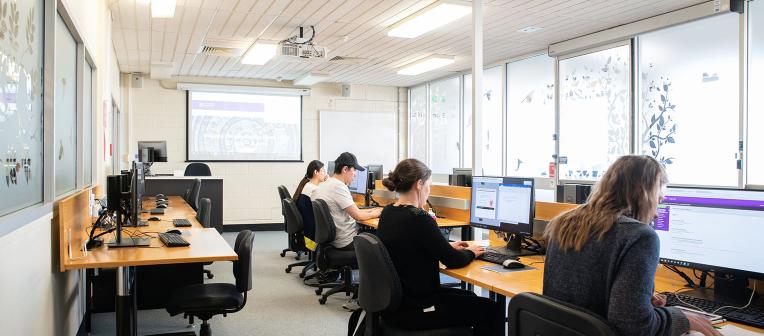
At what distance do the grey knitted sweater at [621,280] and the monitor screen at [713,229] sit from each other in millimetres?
495

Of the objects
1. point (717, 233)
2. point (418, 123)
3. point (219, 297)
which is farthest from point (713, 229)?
point (418, 123)

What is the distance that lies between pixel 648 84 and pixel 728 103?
2.88 feet

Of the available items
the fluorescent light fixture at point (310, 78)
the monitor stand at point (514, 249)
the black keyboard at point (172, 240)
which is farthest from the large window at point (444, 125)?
the black keyboard at point (172, 240)

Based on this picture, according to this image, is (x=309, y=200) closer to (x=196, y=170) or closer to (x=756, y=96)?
(x=196, y=170)

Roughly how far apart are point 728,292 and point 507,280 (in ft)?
2.79

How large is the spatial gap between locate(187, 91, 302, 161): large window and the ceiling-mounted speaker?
0.77 metres

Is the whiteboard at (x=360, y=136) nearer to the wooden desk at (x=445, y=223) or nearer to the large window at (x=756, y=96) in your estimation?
the wooden desk at (x=445, y=223)

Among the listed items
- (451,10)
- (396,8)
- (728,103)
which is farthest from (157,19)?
(728,103)

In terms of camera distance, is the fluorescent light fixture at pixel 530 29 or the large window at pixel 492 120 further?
the large window at pixel 492 120

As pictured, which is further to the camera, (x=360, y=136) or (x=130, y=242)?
(x=360, y=136)

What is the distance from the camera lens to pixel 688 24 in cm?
521

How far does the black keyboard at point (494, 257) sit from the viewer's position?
2916 millimetres

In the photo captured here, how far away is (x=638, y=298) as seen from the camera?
1605 millimetres

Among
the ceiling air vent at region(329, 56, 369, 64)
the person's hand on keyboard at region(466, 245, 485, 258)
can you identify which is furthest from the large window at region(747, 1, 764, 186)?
the ceiling air vent at region(329, 56, 369, 64)
